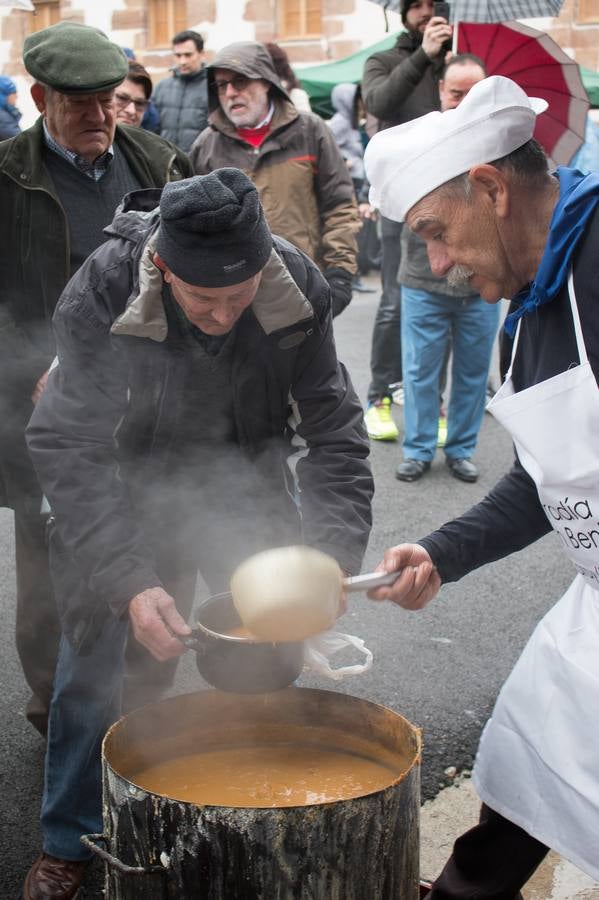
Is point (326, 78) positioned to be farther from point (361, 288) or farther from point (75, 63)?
→ point (75, 63)

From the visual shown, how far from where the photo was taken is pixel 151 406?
2748 millimetres

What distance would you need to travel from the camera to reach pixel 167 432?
2.80m

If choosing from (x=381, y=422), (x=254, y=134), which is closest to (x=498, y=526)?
(x=254, y=134)

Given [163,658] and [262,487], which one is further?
[262,487]

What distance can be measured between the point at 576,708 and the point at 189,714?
926mm

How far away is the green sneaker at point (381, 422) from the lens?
23.2 feet

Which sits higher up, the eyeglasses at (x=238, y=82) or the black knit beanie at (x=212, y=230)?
the black knit beanie at (x=212, y=230)

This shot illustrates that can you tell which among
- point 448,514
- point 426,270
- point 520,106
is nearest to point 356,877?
point 520,106

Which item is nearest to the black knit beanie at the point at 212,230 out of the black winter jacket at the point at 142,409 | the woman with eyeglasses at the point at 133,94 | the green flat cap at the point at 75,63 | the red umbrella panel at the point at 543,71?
the black winter jacket at the point at 142,409

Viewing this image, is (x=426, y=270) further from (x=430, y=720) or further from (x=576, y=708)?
(x=576, y=708)

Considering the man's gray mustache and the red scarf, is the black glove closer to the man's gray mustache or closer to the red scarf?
the red scarf

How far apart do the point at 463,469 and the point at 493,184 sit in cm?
430

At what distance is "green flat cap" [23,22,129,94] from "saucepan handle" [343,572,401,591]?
6.38 feet

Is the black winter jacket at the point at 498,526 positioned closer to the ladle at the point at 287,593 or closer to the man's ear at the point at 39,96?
the ladle at the point at 287,593
